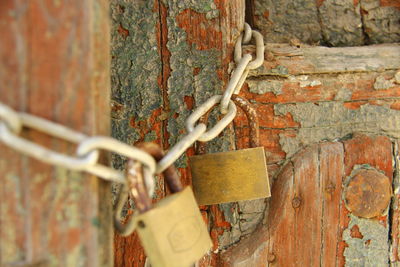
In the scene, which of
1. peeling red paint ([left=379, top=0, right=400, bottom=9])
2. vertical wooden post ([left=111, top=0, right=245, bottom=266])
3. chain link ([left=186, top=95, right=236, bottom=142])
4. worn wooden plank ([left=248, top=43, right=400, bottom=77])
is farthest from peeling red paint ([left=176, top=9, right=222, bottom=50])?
peeling red paint ([left=379, top=0, right=400, bottom=9])

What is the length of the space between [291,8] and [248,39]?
0.28 meters

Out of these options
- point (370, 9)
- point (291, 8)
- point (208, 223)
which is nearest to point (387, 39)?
point (370, 9)

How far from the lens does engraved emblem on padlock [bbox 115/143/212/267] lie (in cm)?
76

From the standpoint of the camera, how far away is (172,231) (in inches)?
31.0

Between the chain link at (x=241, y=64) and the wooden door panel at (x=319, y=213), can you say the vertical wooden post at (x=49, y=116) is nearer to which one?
the chain link at (x=241, y=64)

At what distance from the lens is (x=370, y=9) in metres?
1.38

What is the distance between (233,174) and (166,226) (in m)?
0.35

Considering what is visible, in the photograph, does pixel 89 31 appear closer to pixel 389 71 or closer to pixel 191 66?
pixel 191 66

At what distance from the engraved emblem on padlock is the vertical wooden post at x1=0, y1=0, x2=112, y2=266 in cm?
8

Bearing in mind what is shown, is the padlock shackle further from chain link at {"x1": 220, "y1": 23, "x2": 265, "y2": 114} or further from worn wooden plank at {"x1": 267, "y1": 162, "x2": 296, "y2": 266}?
worn wooden plank at {"x1": 267, "y1": 162, "x2": 296, "y2": 266}

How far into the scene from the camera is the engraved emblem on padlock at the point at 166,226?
76cm

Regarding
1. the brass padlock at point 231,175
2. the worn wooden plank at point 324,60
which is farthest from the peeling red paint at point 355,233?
the worn wooden plank at point 324,60

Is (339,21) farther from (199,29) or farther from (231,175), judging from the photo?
(231,175)

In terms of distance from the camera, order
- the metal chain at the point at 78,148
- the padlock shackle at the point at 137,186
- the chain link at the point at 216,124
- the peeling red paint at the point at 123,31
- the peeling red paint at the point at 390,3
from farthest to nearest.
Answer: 1. the peeling red paint at the point at 390,3
2. the peeling red paint at the point at 123,31
3. the chain link at the point at 216,124
4. the padlock shackle at the point at 137,186
5. the metal chain at the point at 78,148
